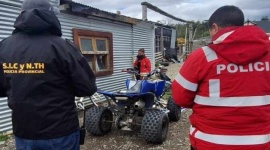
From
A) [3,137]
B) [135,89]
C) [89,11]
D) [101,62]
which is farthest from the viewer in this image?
[101,62]

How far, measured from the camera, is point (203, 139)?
2.04 metres

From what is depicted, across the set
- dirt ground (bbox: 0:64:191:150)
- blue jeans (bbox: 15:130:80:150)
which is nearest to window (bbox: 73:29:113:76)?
dirt ground (bbox: 0:64:191:150)

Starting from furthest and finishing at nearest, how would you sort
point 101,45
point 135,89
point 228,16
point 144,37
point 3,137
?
point 144,37 → point 101,45 → point 3,137 → point 135,89 → point 228,16

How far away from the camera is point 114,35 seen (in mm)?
10242

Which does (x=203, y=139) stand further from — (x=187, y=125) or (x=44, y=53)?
(x=187, y=125)

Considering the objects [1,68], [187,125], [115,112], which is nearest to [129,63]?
[187,125]

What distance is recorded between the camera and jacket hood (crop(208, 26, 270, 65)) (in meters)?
1.89

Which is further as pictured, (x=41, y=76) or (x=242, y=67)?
(x=41, y=76)

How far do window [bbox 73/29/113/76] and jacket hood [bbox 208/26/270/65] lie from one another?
656 centimetres

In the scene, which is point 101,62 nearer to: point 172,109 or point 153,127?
point 172,109

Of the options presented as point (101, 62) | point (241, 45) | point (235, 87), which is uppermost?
point (241, 45)

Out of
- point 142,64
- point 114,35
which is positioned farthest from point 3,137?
point 114,35

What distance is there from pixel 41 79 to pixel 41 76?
0.02m

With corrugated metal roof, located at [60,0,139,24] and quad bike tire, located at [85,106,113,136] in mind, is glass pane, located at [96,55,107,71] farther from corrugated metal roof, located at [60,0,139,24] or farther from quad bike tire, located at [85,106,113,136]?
quad bike tire, located at [85,106,113,136]
